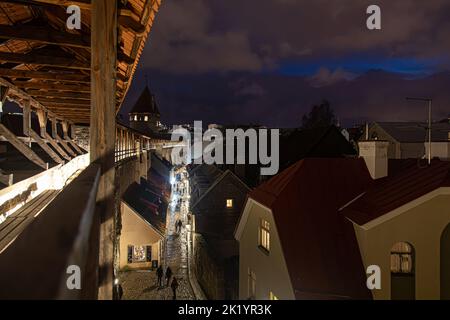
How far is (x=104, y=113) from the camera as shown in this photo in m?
3.59

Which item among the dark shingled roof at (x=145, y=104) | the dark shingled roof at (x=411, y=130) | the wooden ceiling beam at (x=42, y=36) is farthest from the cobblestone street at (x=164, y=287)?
the dark shingled roof at (x=145, y=104)

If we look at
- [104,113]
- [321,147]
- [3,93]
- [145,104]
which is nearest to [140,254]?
[321,147]

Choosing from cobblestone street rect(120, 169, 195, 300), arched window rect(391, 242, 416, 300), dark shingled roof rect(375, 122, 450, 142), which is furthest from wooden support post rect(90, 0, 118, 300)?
dark shingled roof rect(375, 122, 450, 142)

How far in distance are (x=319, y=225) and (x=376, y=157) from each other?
3.10 m

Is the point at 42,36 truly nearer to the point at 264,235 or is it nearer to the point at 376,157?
the point at 264,235

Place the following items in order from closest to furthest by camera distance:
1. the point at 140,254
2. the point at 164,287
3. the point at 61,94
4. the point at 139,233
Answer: the point at 61,94, the point at 164,287, the point at 139,233, the point at 140,254

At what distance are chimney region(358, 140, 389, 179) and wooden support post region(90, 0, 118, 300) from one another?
31.4 ft

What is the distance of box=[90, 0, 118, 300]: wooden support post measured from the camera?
11.6ft

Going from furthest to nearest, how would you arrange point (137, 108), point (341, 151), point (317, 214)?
point (137, 108)
point (341, 151)
point (317, 214)
